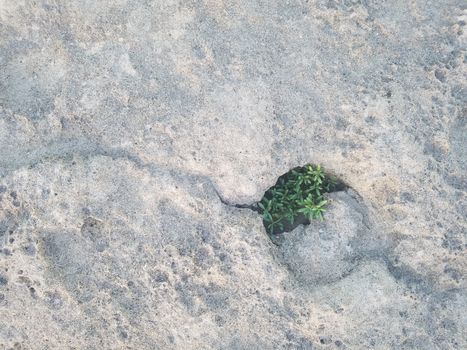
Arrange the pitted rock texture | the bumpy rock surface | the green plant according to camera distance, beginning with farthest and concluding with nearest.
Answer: the green plant, the pitted rock texture, the bumpy rock surface

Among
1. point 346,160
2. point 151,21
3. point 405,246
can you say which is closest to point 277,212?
point 346,160

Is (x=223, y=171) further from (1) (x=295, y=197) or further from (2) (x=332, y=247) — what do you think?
(2) (x=332, y=247)

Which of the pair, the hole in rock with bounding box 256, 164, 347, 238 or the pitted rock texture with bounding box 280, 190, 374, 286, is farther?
the hole in rock with bounding box 256, 164, 347, 238

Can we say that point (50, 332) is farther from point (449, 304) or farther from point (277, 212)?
point (449, 304)

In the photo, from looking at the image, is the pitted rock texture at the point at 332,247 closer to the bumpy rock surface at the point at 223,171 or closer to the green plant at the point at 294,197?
the bumpy rock surface at the point at 223,171

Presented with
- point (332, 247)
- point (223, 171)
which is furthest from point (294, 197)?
point (223, 171)

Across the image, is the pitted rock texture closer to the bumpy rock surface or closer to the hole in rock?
the bumpy rock surface

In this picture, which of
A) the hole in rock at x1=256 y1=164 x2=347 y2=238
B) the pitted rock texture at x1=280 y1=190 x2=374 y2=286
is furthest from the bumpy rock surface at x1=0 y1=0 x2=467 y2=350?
the hole in rock at x1=256 y1=164 x2=347 y2=238
